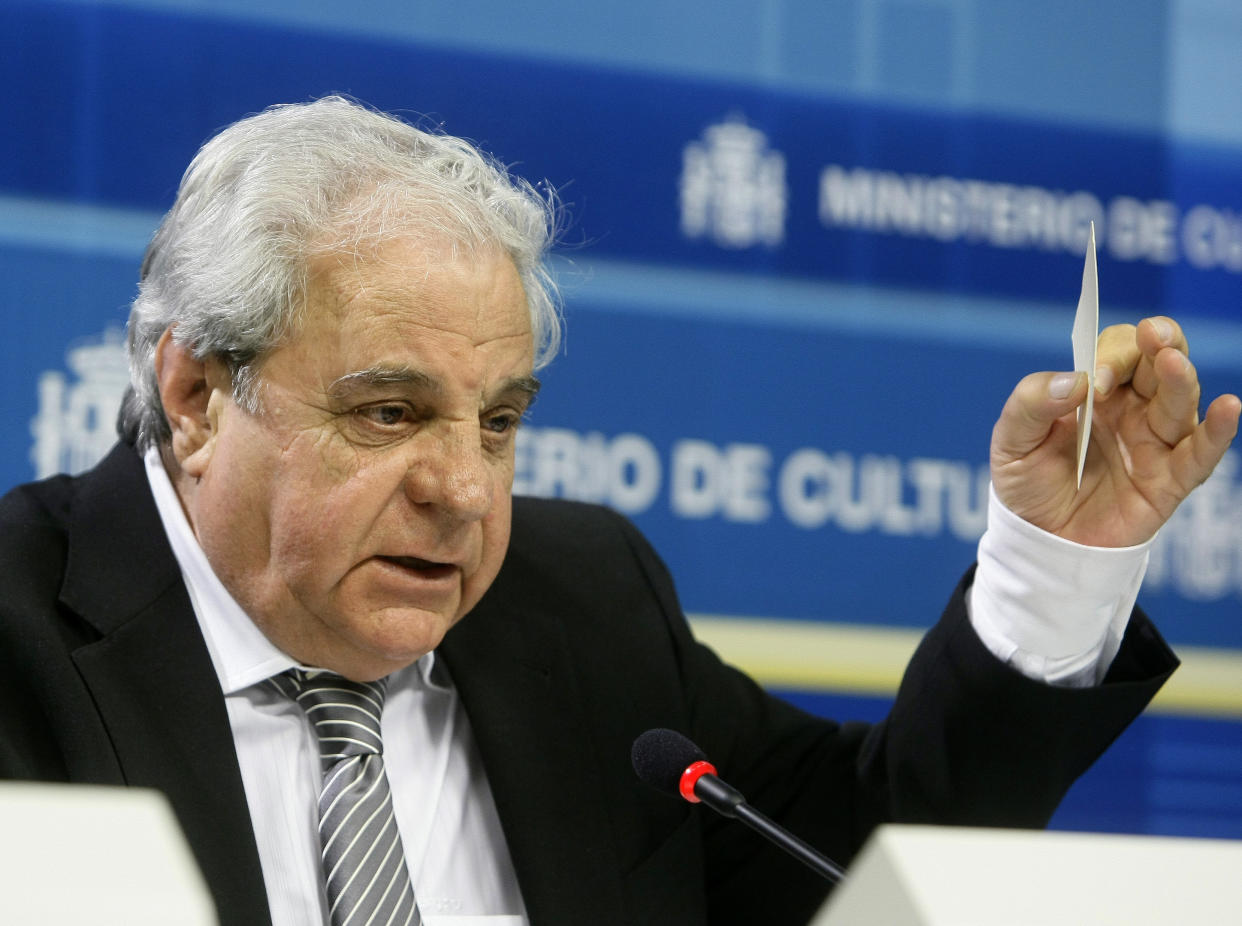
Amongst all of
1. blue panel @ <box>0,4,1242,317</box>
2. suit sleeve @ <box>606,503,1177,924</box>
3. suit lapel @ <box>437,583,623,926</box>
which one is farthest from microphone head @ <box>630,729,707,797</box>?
blue panel @ <box>0,4,1242,317</box>

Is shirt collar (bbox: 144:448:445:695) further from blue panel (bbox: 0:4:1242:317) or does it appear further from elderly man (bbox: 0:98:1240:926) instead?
blue panel (bbox: 0:4:1242:317)

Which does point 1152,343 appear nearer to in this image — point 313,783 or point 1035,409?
point 1035,409

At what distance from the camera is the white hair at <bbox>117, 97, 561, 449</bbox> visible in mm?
1472

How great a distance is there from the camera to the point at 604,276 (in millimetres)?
2570

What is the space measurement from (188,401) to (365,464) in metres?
0.24

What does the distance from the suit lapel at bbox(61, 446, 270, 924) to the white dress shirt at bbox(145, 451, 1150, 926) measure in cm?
5

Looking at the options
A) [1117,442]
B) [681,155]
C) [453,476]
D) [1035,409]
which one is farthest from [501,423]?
[681,155]

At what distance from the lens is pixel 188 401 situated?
155cm

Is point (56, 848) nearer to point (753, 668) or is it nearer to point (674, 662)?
point (674, 662)

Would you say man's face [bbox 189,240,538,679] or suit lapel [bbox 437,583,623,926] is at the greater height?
man's face [bbox 189,240,538,679]

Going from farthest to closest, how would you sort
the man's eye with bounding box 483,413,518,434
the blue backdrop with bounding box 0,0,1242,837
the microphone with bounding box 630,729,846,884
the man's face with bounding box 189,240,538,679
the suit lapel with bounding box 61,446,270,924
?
the blue backdrop with bounding box 0,0,1242,837 < the man's eye with bounding box 483,413,518,434 < the man's face with bounding box 189,240,538,679 < the suit lapel with bounding box 61,446,270,924 < the microphone with bounding box 630,729,846,884

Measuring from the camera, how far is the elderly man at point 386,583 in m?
1.42

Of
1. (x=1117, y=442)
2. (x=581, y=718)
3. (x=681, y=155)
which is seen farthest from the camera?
(x=681, y=155)

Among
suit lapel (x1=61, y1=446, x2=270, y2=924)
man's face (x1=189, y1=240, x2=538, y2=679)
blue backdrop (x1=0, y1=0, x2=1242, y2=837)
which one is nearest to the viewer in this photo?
suit lapel (x1=61, y1=446, x2=270, y2=924)
